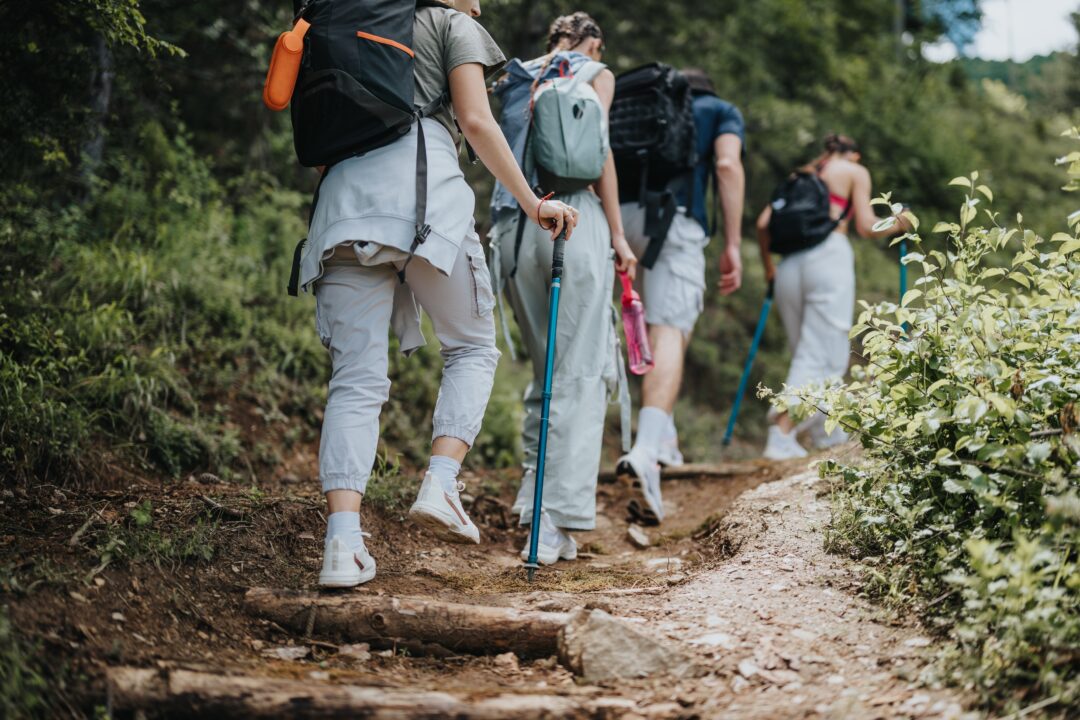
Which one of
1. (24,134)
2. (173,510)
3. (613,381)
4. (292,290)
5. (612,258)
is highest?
(24,134)

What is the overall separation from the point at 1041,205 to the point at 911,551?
17269 millimetres

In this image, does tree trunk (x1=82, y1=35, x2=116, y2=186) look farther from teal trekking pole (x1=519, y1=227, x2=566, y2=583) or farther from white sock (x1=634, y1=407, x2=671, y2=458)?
white sock (x1=634, y1=407, x2=671, y2=458)

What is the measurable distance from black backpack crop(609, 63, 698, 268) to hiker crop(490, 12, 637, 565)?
2.80 ft

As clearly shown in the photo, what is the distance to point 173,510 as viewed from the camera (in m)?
3.55

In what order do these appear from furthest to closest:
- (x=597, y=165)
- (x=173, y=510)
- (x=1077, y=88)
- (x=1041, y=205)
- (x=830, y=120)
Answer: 1. (x=1077, y=88)
2. (x=1041, y=205)
3. (x=830, y=120)
4. (x=597, y=165)
5. (x=173, y=510)

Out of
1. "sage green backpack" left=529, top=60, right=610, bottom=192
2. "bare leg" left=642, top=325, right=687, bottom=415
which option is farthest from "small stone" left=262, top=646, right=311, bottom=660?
"bare leg" left=642, top=325, right=687, bottom=415

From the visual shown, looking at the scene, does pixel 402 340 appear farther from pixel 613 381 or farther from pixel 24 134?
pixel 24 134

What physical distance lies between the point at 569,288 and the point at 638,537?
1.35m

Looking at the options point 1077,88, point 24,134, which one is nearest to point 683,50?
point 24,134

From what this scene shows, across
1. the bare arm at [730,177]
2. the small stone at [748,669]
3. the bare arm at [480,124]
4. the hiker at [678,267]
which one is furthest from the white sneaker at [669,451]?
the small stone at [748,669]

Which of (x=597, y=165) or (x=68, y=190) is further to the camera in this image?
(x=68, y=190)

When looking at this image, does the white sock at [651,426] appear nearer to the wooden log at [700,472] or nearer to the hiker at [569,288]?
the wooden log at [700,472]

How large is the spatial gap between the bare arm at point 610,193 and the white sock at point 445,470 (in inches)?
61.5

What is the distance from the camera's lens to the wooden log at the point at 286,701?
2141 mm
